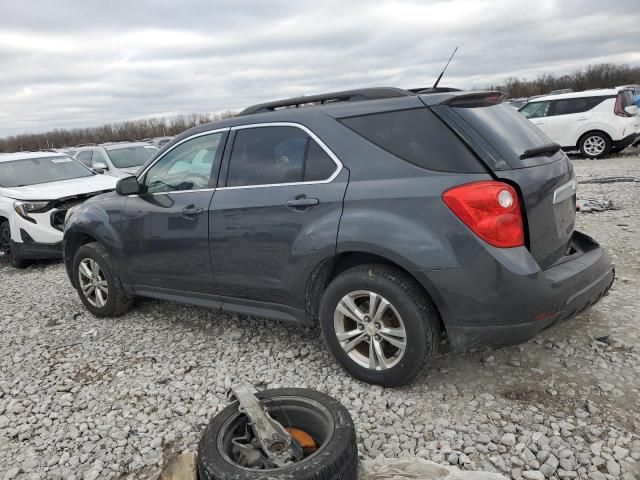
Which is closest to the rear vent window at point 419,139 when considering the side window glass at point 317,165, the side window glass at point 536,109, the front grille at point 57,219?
the side window glass at point 317,165

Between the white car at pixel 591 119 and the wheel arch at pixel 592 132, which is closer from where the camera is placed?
the white car at pixel 591 119

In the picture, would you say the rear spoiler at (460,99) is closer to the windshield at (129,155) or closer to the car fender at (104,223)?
the car fender at (104,223)

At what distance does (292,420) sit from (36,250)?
6055mm

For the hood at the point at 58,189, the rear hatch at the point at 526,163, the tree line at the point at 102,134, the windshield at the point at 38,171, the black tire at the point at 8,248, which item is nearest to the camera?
the rear hatch at the point at 526,163

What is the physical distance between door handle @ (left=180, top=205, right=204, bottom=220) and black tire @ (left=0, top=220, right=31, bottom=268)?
4.88 m

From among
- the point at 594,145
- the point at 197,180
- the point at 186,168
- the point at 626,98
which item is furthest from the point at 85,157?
the point at 626,98

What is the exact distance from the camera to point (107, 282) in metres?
4.85

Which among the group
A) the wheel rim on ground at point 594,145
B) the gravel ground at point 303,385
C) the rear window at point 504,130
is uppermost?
the rear window at point 504,130

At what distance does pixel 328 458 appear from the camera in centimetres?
230

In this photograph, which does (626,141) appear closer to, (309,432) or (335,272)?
(335,272)

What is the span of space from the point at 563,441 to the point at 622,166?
11122 mm

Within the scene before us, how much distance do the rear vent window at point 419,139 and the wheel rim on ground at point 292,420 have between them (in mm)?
1491

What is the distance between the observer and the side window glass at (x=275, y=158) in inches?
133

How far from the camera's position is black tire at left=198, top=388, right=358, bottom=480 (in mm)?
2264
